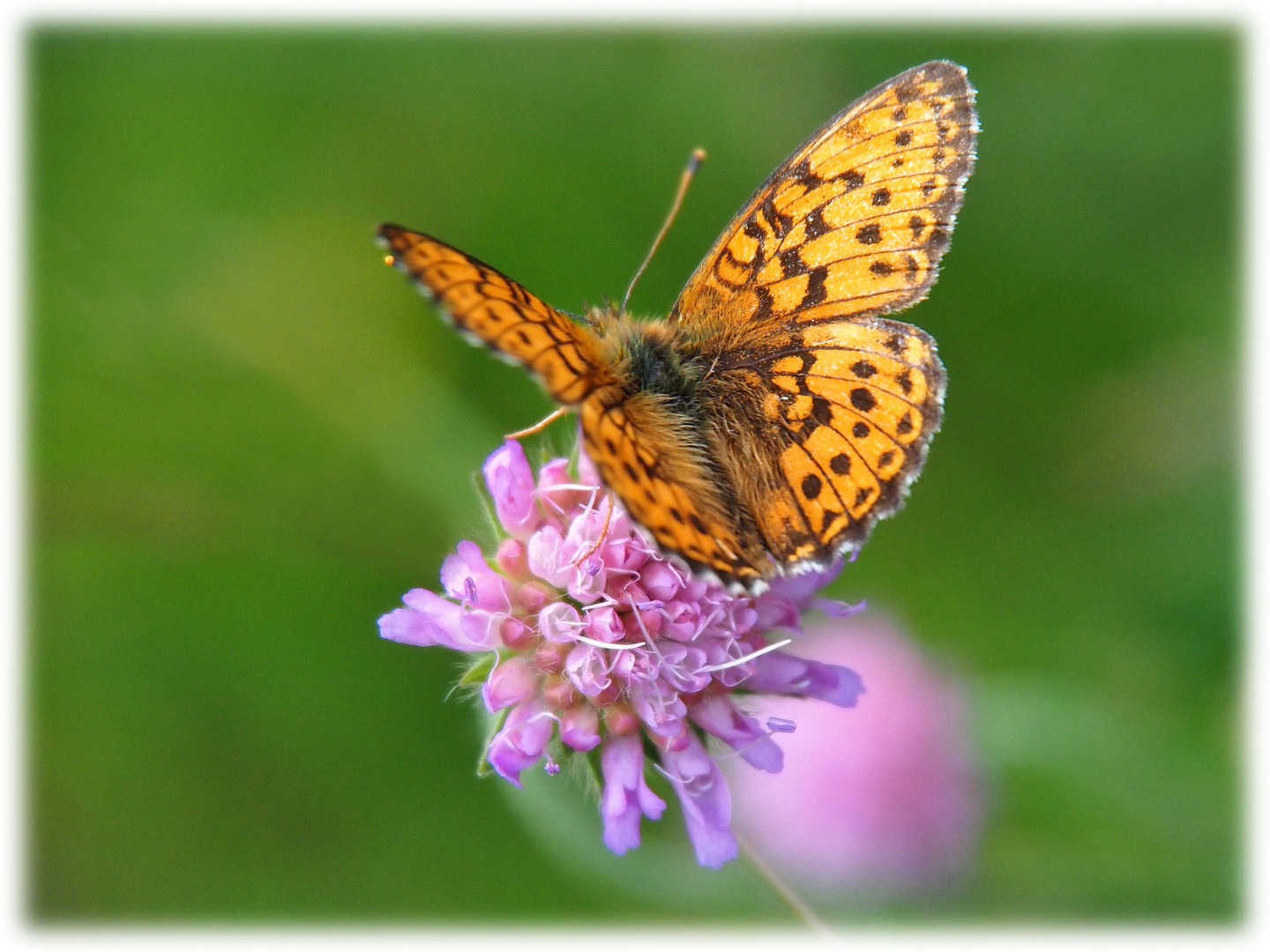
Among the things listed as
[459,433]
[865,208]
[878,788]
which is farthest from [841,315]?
[878,788]

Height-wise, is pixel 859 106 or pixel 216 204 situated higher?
pixel 216 204

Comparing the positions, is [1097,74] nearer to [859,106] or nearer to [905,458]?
[859,106]

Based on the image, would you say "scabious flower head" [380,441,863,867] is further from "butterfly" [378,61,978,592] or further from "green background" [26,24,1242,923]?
"green background" [26,24,1242,923]

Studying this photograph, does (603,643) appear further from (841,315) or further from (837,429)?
(841,315)

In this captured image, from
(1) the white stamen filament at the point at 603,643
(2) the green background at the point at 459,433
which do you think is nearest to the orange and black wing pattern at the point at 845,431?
(1) the white stamen filament at the point at 603,643

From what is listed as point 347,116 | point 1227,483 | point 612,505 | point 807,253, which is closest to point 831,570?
point 612,505

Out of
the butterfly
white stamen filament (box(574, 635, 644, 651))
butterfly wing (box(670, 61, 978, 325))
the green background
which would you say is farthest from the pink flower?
the green background

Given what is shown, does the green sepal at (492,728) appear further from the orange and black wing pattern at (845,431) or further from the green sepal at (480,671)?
the orange and black wing pattern at (845,431)
